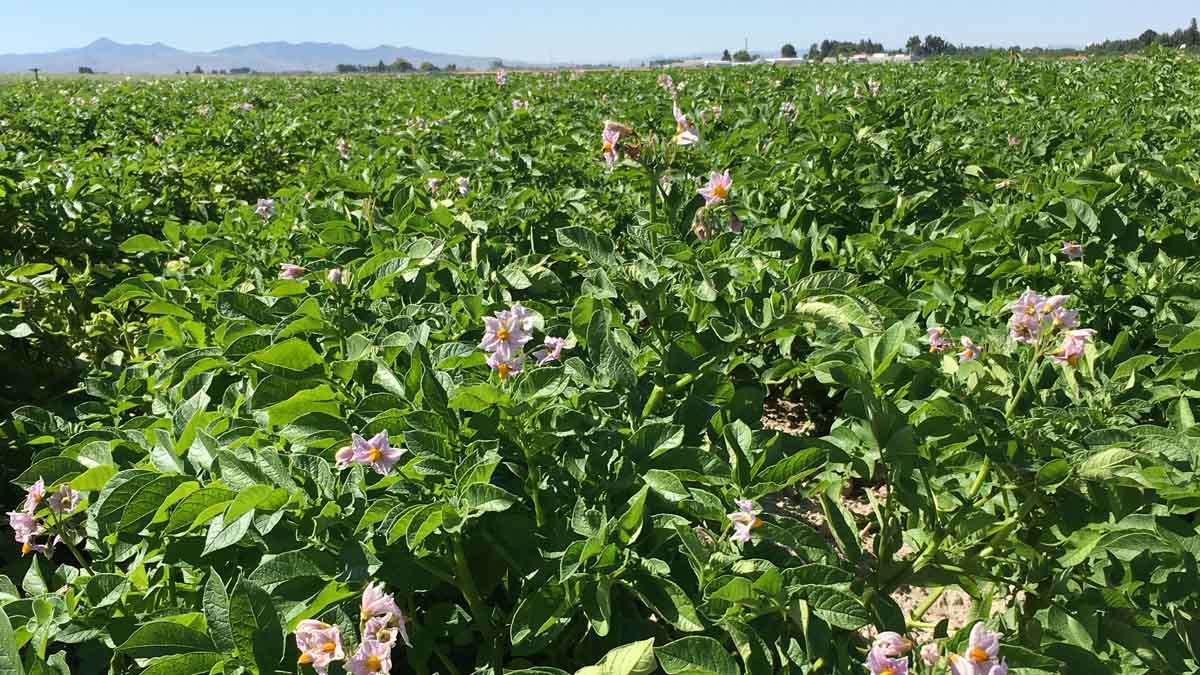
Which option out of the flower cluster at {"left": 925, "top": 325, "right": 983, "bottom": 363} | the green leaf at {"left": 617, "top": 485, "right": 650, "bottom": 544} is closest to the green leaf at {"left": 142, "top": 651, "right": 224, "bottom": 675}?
the green leaf at {"left": 617, "top": 485, "right": 650, "bottom": 544}

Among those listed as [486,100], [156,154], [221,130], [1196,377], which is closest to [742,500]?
[1196,377]

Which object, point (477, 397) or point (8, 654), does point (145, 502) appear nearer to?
point (8, 654)

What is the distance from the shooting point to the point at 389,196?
343 cm

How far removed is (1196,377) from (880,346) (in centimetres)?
98

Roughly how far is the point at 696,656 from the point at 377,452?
1.95 feet

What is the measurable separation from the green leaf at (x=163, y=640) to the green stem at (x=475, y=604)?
1.31 feet

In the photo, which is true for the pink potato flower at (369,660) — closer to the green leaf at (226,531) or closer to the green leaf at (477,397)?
the green leaf at (226,531)

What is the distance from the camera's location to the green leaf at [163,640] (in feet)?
3.84

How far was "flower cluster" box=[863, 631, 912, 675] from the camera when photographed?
3.78ft

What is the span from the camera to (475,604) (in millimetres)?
1400

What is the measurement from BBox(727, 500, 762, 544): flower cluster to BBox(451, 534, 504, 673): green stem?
47cm


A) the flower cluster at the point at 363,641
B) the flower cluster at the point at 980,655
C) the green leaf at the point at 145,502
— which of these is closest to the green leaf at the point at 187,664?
the flower cluster at the point at 363,641

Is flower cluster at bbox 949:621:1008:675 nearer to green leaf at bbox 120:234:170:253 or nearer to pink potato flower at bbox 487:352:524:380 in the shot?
pink potato flower at bbox 487:352:524:380

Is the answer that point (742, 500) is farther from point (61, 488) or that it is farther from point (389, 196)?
point (389, 196)
